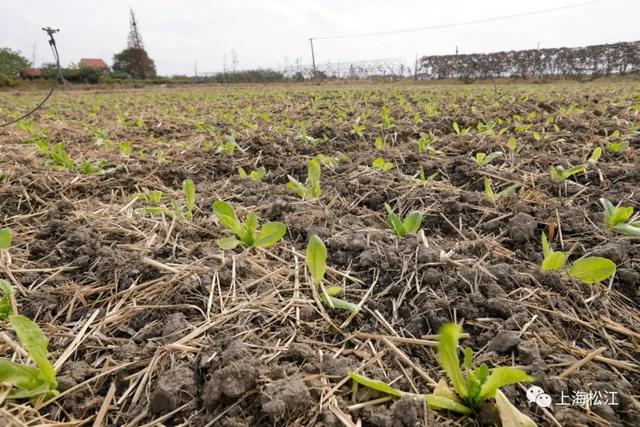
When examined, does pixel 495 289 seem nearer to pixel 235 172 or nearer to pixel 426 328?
pixel 426 328

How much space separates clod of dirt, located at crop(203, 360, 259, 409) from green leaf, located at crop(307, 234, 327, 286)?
1.34 ft

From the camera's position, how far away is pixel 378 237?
1.50 m

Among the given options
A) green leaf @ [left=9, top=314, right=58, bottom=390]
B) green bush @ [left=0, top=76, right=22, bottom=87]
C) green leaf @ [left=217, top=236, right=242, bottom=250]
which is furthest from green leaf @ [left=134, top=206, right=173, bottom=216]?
green bush @ [left=0, top=76, right=22, bottom=87]

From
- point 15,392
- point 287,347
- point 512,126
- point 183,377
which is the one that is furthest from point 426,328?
point 512,126

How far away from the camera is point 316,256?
119cm

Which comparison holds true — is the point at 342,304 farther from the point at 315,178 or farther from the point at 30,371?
the point at 315,178

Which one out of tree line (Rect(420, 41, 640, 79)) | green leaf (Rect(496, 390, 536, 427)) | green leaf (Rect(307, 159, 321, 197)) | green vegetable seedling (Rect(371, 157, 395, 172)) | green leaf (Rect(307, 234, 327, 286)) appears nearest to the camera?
green leaf (Rect(496, 390, 536, 427))

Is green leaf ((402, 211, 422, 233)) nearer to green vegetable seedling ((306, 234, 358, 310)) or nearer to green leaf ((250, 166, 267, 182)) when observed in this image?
green vegetable seedling ((306, 234, 358, 310))

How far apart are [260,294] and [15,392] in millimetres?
646

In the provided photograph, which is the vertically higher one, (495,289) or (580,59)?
(580,59)

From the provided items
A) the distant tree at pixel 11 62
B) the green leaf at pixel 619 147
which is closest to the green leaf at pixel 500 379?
the green leaf at pixel 619 147

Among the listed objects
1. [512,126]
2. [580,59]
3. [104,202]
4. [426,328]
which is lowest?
[426,328]

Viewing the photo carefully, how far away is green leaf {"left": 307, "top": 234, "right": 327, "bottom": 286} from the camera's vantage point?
1.18 metres

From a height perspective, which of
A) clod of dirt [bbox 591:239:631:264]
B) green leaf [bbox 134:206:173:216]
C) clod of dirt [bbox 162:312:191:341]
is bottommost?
clod of dirt [bbox 162:312:191:341]
